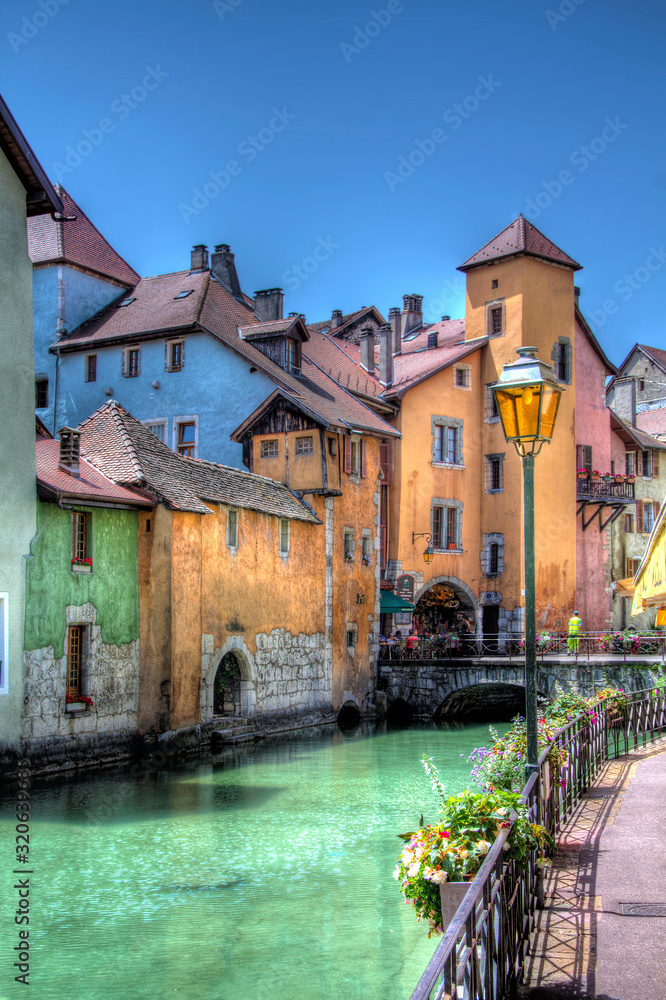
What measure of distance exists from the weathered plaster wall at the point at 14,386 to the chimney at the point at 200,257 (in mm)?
19672

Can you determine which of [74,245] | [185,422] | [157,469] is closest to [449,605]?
[185,422]

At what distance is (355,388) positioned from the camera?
115ft

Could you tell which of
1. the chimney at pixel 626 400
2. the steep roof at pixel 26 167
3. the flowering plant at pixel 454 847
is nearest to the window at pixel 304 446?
the steep roof at pixel 26 167

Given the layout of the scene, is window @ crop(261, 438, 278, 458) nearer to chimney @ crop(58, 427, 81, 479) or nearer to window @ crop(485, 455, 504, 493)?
chimney @ crop(58, 427, 81, 479)

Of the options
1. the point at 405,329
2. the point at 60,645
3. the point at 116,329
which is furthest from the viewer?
the point at 405,329

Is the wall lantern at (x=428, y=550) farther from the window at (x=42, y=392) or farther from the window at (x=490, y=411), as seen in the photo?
the window at (x=42, y=392)

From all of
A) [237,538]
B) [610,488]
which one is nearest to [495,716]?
[610,488]

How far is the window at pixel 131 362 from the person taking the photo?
32406 millimetres

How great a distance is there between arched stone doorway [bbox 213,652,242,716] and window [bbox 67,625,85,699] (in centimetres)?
507

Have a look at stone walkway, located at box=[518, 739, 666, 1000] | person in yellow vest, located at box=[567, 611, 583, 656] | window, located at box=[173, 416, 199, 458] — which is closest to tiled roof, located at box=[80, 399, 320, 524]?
window, located at box=[173, 416, 199, 458]

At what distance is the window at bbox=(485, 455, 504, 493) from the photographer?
37156mm

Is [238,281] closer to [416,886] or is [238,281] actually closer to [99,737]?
[99,737]

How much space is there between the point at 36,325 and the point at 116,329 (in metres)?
3.79

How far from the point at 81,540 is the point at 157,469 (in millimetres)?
3139
